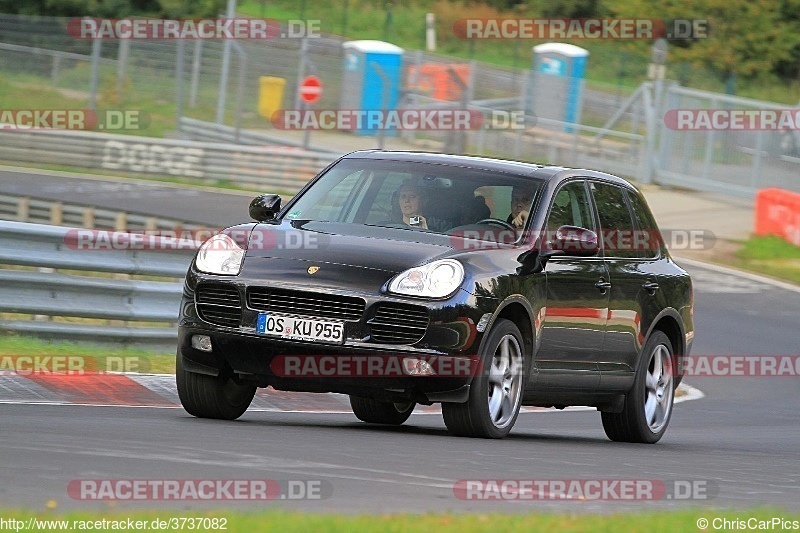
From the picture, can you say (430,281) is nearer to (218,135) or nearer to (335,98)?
(218,135)

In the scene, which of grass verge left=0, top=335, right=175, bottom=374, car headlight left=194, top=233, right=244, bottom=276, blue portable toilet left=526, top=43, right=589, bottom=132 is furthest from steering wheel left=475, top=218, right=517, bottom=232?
blue portable toilet left=526, top=43, right=589, bottom=132

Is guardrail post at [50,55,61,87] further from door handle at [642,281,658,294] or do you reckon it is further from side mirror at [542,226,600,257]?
side mirror at [542,226,600,257]

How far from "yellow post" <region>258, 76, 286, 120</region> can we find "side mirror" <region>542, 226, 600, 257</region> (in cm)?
2760

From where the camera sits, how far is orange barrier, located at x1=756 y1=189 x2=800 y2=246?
27.0 meters

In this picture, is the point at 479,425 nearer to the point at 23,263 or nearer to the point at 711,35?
the point at 23,263

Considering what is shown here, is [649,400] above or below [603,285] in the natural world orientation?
below

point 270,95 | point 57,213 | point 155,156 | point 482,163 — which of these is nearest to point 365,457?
point 482,163

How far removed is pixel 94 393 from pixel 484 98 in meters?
28.3

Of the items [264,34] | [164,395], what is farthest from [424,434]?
[264,34]

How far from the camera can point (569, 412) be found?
48.1 ft

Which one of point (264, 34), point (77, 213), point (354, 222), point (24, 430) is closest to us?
point (24, 430)

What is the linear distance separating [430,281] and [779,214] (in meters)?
19.5

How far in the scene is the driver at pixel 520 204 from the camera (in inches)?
397

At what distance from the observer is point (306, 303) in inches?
360
